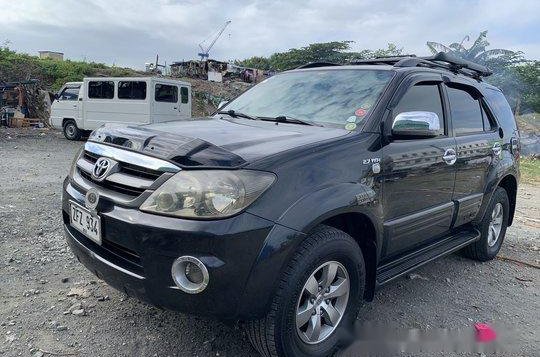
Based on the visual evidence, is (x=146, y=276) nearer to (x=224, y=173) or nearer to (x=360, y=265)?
(x=224, y=173)

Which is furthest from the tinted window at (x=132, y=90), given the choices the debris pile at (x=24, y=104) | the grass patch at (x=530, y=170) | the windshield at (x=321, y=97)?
the grass patch at (x=530, y=170)

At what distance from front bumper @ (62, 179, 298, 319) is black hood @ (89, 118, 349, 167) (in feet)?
1.01

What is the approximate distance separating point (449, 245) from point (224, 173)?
2.33 m

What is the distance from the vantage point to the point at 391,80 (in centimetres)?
307

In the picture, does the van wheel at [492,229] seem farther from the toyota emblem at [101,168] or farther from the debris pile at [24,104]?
the debris pile at [24,104]

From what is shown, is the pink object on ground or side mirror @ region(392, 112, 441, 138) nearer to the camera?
side mirror @ region(392, 112, 441, 138)

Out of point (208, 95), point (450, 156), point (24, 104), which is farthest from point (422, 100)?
point (208, 95)

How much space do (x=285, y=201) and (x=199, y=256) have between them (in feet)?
1.56

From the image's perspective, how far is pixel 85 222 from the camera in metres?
2.41

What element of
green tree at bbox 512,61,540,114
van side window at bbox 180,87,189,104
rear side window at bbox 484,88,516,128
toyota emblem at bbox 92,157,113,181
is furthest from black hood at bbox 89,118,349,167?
green tree at bbox 512,61,540,114

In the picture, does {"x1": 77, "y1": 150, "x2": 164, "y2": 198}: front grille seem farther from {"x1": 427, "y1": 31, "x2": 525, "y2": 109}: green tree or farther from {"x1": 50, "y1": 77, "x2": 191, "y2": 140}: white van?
{"x1": 427, "y1": 31, "x2": 525, "y2": 109}: green tree

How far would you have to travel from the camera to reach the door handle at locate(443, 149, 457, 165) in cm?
333

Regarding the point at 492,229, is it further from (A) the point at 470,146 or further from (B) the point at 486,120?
(A) the point at 470,146

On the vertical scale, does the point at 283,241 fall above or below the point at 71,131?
above
